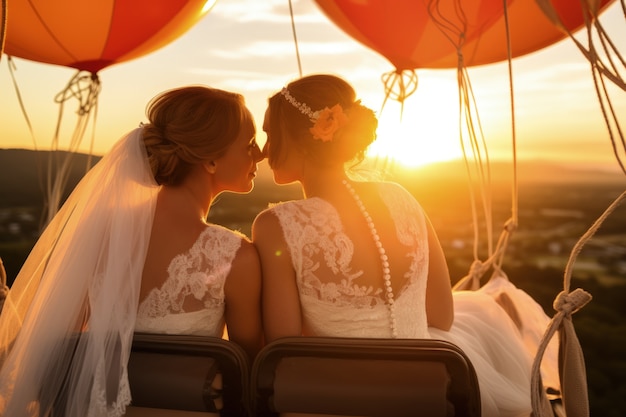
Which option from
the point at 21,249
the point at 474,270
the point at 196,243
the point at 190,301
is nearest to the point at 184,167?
the point at 196,243

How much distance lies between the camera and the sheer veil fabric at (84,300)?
179cm

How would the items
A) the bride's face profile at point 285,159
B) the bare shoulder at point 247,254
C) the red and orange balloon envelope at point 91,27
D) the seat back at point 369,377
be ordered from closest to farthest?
the seat back at point 369,377 → the bare shoulder at point 247,254 → the bride's face profile at point 285,159 → the red and orange balloon envelope at point 91,27

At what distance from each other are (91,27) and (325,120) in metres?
1.95

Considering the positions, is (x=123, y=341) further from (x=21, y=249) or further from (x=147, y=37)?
(x=21, y=249)

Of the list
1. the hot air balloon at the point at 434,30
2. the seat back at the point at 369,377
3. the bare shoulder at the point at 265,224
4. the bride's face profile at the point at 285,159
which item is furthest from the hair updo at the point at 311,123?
the hot air balloon at the point at 434,30

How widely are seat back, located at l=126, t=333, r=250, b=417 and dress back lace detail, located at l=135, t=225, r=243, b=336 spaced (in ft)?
0.88

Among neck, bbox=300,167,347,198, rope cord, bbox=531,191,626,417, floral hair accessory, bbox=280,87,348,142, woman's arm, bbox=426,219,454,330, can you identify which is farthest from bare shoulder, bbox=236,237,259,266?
rope cord, bbox=531,191,626,417

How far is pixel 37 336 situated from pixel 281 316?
747 millimetres

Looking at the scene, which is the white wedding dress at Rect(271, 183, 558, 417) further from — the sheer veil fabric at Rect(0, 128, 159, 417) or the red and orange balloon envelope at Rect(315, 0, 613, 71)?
the red and orange balloon envelope at Rect(315, 0, 613, 71)

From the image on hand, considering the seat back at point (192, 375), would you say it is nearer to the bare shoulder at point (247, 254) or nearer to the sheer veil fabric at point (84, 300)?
the sheer veil fabric at point (84, 300)

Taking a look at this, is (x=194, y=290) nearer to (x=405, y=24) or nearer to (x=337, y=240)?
(x=337, y=240)

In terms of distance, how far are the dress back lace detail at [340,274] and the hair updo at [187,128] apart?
36 centimetres

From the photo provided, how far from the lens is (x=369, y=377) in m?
1.53

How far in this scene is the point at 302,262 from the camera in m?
1.91
